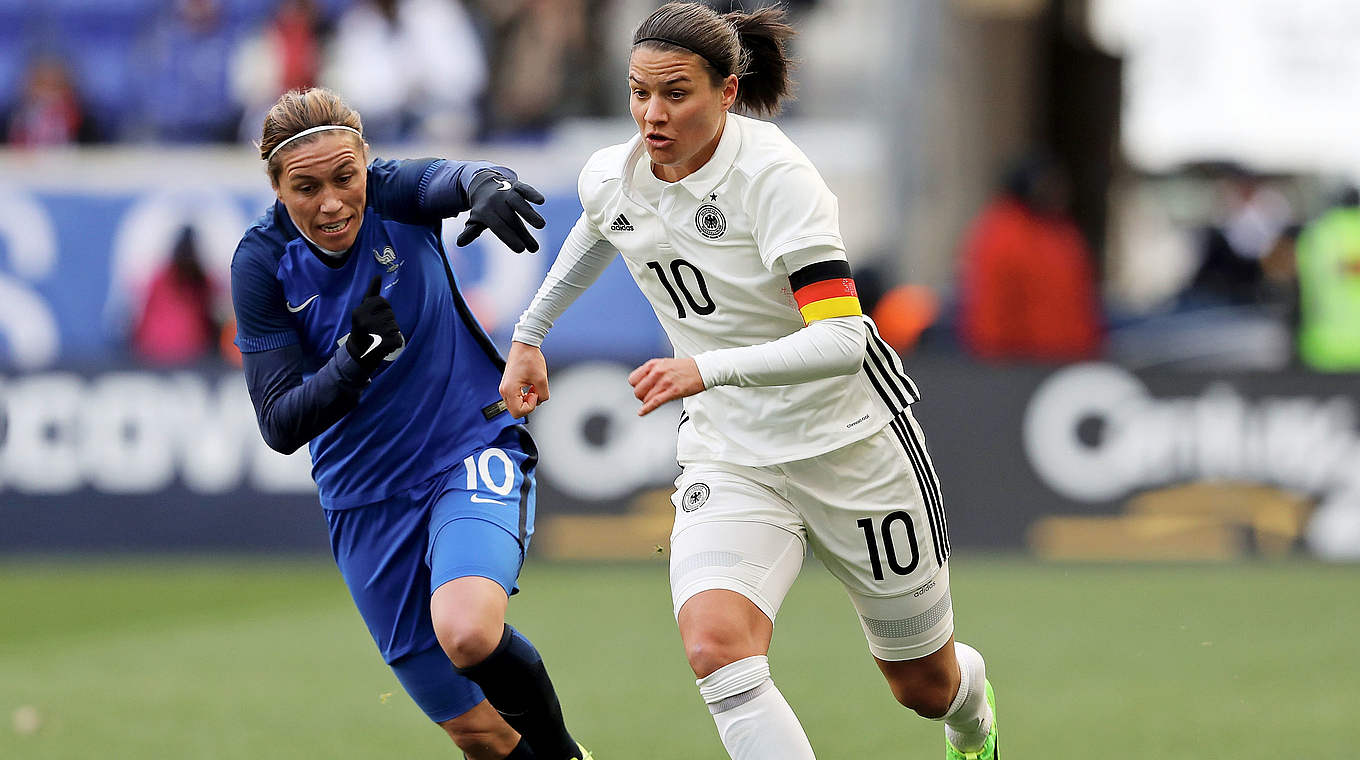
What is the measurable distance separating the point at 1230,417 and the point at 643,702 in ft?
16.9

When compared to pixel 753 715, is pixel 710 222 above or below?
above

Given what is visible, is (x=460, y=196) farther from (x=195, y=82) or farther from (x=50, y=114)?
(x=50, y=114)

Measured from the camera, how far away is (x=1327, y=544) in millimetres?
10961

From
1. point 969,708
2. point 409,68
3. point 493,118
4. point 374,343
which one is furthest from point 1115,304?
point 374,343

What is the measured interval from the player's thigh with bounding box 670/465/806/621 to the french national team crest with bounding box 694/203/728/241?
25.1 inches

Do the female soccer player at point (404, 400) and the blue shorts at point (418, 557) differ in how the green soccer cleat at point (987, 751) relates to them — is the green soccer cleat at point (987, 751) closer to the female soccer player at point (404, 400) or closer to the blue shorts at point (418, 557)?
the female soccer player at point (404, 400)

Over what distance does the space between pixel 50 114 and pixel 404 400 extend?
36.1 ft

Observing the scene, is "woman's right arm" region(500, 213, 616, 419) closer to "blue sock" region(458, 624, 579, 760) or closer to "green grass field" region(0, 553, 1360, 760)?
"blue sock" region(458, 624, 579, 760)

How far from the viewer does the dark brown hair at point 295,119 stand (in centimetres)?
495

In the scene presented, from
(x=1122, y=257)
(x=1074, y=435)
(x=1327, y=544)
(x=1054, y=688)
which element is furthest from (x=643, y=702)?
(x=1122, y=257)

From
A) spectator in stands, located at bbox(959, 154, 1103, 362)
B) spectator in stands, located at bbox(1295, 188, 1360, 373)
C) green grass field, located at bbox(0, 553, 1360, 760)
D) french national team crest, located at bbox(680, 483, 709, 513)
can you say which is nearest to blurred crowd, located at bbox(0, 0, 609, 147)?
spectator in stands, located at bbox(959, 154, 1103, 362)

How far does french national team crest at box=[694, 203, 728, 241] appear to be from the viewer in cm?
464

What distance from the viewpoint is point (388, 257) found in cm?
518

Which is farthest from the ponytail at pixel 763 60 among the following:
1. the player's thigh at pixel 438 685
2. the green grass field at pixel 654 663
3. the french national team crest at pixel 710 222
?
the green grass field at pixel 654 663
